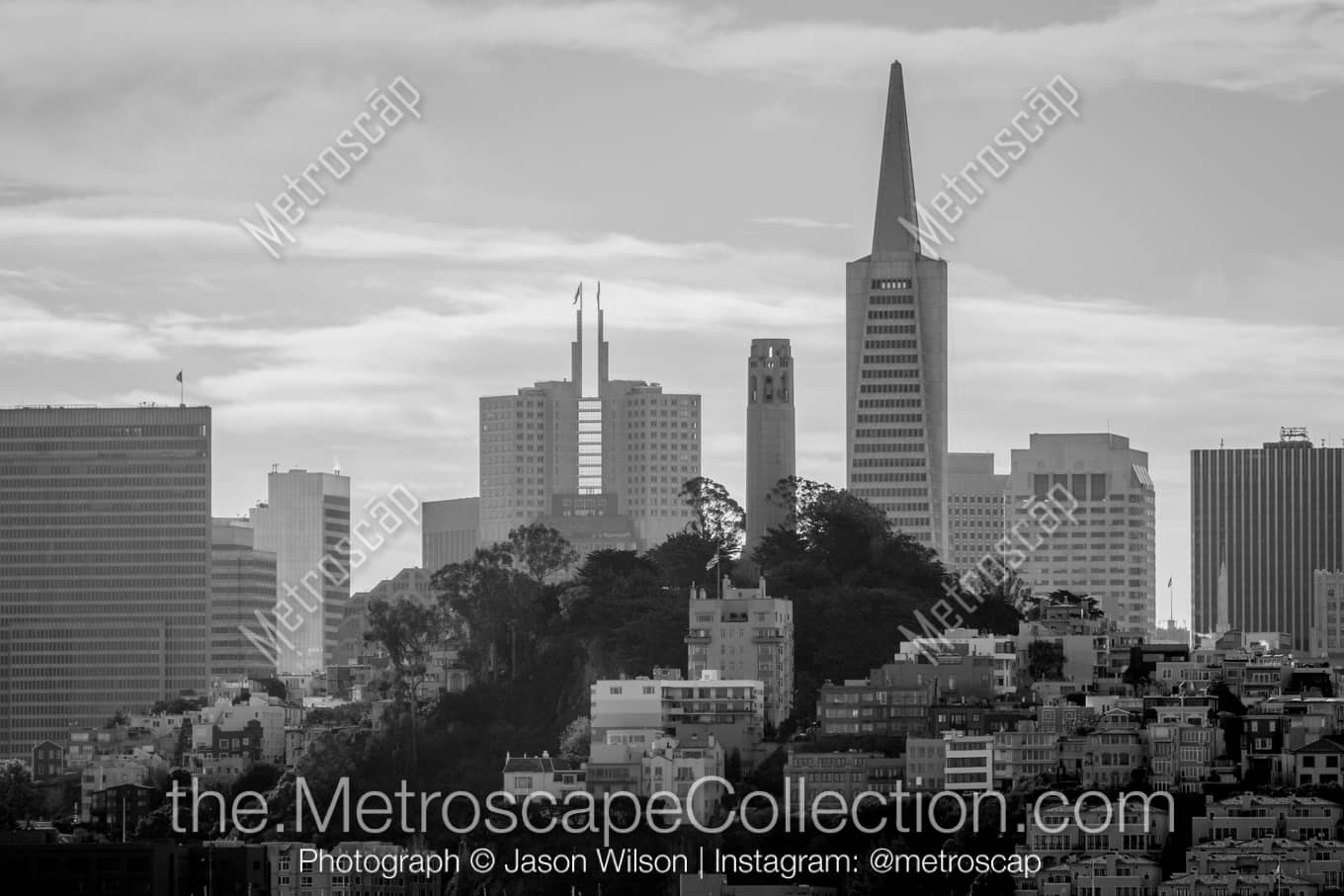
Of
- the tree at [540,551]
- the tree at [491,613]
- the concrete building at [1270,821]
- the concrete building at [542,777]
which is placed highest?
the tree at [540,551]

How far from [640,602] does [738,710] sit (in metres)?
11.1

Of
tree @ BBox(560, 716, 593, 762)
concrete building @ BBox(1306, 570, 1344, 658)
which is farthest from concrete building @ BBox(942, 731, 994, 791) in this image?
concrete building @ BBox(1306, 570, 1344, 658)

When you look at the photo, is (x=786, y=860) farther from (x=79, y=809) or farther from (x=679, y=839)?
(x=79, y=809)

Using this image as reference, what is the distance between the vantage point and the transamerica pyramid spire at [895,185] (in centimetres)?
17012

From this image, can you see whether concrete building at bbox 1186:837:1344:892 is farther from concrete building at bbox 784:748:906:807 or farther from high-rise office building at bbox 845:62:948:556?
high-rise office building at bbox 845:62:948:556

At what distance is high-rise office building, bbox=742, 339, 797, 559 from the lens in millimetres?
152875

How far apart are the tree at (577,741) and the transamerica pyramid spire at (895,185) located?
40039 mm

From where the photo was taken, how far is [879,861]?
120188 mm

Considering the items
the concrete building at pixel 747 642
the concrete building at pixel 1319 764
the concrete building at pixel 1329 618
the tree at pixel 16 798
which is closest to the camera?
the concrete building at pixel 1319 764

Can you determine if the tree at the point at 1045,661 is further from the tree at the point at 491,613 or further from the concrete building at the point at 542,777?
the tree at the point at 491,613

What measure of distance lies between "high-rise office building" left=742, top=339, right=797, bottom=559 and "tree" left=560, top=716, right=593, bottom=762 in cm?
1491

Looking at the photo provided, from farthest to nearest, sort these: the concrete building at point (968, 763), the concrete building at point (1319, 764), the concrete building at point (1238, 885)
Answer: the concrete building at point (968, 763), the concrete building at point (1319, 764), the concrete building at point (1238, 885)

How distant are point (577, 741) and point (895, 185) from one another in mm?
43104

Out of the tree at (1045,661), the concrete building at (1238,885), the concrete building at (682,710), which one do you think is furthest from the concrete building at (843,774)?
the concrete building at (1238,885)
